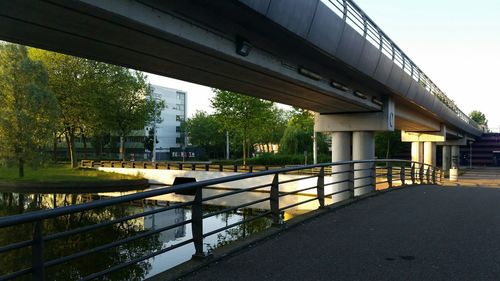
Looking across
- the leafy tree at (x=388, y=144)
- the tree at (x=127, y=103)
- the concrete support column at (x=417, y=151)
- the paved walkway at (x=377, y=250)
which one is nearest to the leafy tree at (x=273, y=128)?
the tree at (x=127, y=103)

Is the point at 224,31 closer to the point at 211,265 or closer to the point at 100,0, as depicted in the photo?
the point at 100,0

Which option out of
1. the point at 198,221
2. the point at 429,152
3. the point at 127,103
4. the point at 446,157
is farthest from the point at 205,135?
the point at 198,221

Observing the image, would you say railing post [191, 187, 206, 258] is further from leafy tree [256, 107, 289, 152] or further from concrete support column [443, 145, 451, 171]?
concrete support column [443, 145, 451, 171]

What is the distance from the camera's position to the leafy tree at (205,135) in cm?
8625

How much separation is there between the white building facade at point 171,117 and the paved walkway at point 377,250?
9276cm

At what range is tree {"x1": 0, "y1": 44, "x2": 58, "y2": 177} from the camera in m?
34.4

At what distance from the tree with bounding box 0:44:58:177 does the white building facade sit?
2520 inches

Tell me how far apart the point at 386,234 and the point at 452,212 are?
344cm

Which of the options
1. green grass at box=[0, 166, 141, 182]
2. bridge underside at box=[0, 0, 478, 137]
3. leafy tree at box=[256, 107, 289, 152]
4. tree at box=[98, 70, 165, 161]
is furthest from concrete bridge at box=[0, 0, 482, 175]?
tree at box=[98, 70, 165, 161]

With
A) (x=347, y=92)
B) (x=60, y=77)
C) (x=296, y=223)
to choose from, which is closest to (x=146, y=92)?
(x=60, y=77)

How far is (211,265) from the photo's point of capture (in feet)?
17.4

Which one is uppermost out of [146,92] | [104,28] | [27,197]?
[146,92]

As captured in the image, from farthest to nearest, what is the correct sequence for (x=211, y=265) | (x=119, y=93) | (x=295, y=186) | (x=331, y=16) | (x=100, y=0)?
1. (x=119, y=93)
2. (x=295, y=186)
3. (x=331, y=16)
4. (x=100, y=0)
5. (x=211, y=265)

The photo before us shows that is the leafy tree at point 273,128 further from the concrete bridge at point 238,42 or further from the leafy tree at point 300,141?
the concrete bridge at point 238,42
